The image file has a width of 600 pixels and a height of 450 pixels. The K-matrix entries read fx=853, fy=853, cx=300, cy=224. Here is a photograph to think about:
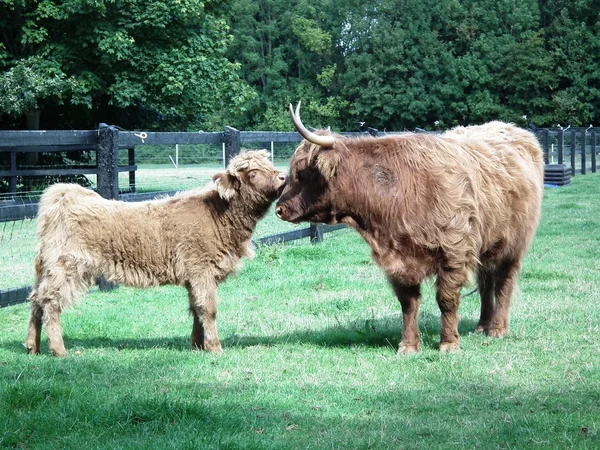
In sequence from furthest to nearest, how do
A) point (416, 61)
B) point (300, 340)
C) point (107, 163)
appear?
point (416, 61) → point (107, 163) → point (300, 340)

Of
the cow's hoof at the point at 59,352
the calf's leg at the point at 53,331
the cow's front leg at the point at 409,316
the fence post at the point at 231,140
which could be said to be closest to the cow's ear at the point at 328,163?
the cow's front leg at the point at 409,316

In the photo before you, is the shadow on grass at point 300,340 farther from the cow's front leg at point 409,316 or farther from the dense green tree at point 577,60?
the dense green tree at point 577,60

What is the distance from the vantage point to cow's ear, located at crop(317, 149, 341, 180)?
6.82 m

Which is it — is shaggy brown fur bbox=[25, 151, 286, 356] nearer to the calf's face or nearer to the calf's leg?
the calf's leg

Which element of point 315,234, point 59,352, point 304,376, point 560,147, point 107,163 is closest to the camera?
point 304,376

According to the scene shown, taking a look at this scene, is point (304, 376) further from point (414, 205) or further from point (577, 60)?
point (577, 60)

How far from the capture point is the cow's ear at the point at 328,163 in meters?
6.82

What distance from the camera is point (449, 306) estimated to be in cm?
680

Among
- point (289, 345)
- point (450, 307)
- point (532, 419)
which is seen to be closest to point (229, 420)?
point (532, 419)

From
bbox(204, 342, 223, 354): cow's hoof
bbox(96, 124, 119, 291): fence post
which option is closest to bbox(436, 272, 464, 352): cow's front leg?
bbox(204, 342, 223, 354): cow's hoof

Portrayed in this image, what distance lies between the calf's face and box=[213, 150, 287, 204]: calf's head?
0.14 metres

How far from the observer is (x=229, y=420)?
4840 millimetres

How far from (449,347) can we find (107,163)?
4.59 meters

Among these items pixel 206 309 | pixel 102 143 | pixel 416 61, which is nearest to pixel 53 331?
pixel 206 309
